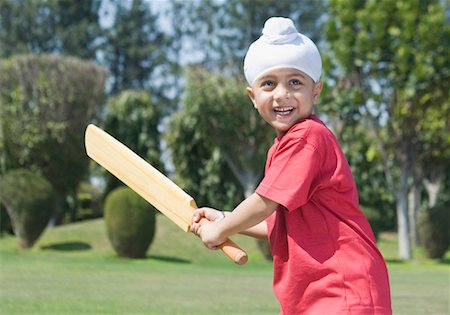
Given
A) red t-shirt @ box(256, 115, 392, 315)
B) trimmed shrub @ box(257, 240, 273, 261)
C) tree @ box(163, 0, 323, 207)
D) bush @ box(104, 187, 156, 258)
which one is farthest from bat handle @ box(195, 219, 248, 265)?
tree @ box(163, 0, 323, 207)

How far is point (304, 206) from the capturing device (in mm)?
3236

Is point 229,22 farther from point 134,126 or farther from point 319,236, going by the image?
point 319,236

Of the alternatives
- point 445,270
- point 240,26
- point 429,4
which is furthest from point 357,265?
point 240,26

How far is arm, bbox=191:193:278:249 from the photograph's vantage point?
3.21 m

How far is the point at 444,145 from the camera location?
A: 25.6 m

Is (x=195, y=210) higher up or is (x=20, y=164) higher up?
(x=195, y=210)

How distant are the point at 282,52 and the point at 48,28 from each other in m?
51.9

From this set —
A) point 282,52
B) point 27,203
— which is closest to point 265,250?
point 27,203

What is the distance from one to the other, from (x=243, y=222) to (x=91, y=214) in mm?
31160

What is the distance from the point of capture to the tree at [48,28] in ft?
171

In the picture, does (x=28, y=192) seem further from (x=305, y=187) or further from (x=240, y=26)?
(x=240, y=26)

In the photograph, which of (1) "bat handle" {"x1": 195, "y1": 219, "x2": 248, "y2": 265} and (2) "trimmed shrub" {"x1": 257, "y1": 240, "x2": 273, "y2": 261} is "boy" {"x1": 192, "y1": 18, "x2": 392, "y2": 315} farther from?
(2) "trimmed shrub" {"x1": 257, "y1": 240, "x2": 273, "y2": 261}

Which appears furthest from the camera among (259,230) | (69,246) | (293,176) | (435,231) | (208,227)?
(435,231)

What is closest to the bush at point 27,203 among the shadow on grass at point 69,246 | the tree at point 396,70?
the shadow on grass at point 69,246
